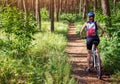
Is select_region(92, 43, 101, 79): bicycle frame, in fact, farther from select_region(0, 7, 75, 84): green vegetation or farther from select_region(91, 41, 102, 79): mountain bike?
select_region(0, 7, 75, 84): green vegetation

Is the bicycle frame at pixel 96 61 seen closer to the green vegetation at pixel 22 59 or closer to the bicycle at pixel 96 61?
the bicycle at pixel 96 61

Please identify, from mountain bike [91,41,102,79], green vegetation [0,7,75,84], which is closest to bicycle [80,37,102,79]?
mountain bike [91,41,102,79]

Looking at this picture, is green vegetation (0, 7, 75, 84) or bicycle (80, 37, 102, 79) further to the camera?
bicycle (80, 37, 102, 79)

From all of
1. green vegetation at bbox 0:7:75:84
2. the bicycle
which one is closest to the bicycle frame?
the bicycle

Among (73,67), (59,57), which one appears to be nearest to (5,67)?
(59,57)

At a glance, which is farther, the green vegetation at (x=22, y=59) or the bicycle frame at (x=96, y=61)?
the bicycle frame at (x=96, y=61)

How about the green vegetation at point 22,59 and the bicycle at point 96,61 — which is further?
the bicycle at point 96,61

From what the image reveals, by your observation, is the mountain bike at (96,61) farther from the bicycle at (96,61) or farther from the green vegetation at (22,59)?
the green vegetation at (22,59)

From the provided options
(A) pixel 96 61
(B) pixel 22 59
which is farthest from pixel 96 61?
(B) pixel 22 59

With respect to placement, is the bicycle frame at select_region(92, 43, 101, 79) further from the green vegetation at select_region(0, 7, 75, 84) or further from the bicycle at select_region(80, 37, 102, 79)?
the green vegetation at select_region(0, 7, 75, 84)

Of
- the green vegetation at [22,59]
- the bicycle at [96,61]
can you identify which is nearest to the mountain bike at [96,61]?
the bicycle at [96,61]

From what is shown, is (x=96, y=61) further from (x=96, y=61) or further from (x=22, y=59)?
(x=22, y=59)

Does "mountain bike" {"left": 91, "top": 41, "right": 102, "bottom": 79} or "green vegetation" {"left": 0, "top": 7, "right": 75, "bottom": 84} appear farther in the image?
"mountain bike" {"left": 91, "top": 41, "right": 102, "bottom": 79}

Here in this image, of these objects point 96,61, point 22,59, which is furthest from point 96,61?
point 22,59
